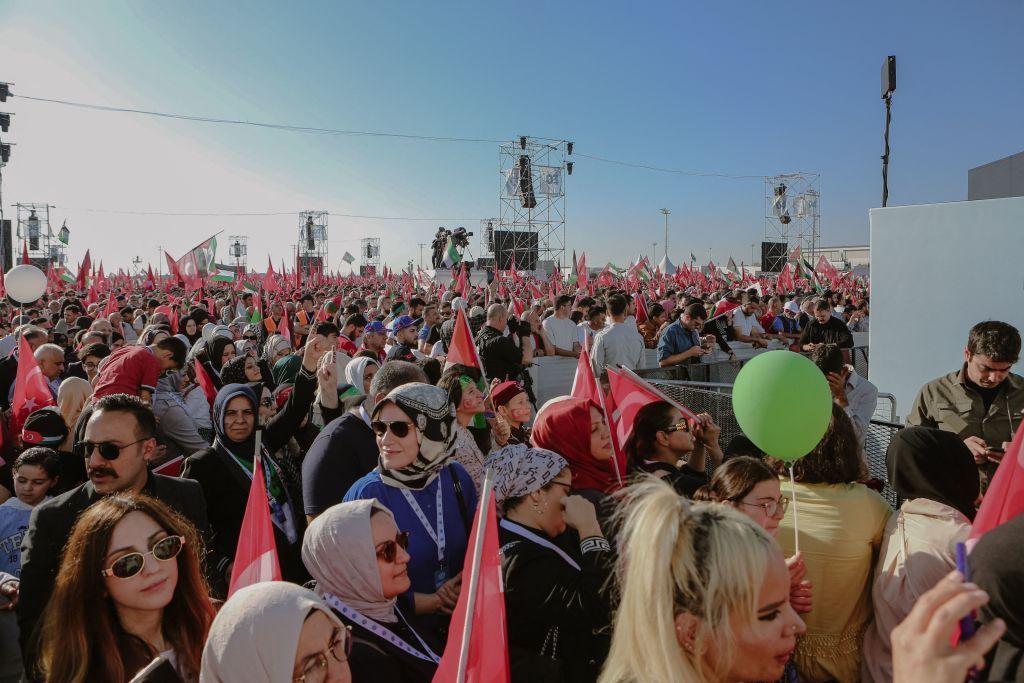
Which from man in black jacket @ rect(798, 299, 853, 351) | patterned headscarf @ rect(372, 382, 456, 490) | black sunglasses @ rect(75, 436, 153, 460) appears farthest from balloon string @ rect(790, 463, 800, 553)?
man in black jacket @ rect(798, 299, 853, 351)

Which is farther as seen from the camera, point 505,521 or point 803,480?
point 803,480

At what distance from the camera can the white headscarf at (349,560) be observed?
2.19 meters

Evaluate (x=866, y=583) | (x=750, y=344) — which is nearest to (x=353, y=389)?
(x=866, y=583)

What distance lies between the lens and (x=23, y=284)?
951 centimetres

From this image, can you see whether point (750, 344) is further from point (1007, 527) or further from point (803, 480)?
point (1007, 527)

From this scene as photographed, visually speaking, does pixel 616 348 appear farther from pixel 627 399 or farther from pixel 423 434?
pixel 423 434

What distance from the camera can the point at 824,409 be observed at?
271 cm

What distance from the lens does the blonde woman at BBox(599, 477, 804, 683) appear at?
60.7 inches

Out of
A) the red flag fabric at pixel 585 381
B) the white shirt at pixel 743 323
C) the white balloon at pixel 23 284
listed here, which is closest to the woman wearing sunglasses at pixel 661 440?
the red flag fabric at pixel 585 381

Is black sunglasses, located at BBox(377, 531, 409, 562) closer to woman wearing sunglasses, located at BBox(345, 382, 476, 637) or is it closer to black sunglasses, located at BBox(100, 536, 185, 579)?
woman wearing sunglasses, located at BBox(345, 382, 476, 637)

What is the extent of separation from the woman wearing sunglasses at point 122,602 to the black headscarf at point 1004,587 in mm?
2268

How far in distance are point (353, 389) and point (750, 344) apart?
8296 mm

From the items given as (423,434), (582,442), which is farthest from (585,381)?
(423,434)

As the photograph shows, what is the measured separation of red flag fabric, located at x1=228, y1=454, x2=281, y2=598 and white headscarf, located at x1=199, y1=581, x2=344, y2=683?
83cm
